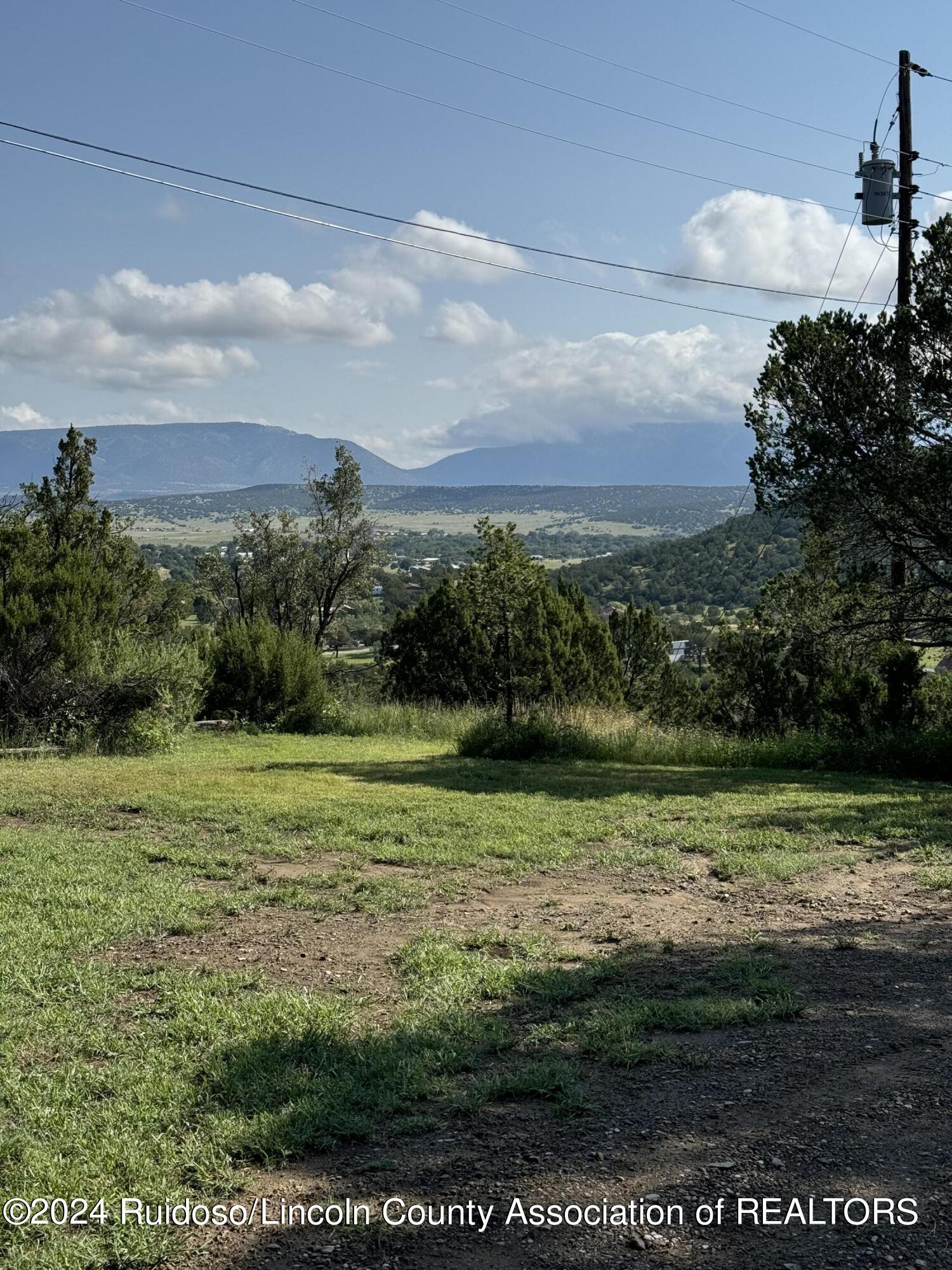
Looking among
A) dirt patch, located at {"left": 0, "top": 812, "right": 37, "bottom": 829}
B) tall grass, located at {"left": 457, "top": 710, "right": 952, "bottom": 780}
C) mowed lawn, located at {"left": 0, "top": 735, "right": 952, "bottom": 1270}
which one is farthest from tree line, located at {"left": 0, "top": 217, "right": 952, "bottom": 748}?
dirt patch, located at {"left": 0, "top": 812, "right": 37, "bottom": 829}

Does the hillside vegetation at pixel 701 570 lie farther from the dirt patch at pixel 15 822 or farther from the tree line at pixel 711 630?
the dirt patch at pixel 15 822

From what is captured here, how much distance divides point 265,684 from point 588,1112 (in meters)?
16.2

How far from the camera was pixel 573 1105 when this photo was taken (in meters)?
3.42

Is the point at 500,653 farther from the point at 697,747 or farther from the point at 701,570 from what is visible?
the point at 701,570

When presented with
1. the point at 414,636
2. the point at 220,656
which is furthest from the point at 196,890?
the point at 414,636

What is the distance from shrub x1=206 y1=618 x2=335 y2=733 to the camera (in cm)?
1870

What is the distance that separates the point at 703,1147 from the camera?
311 cm

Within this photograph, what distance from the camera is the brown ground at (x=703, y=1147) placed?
8.70 feet

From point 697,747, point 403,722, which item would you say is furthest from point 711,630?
point 697,747

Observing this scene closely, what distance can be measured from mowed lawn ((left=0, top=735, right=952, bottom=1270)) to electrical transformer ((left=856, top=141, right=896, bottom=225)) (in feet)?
30.8

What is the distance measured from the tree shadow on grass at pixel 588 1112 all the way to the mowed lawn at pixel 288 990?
2 centimetres

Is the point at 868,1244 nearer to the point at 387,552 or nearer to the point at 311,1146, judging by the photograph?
the point at 311,1146

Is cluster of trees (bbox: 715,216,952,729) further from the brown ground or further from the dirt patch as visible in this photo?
the dirt patch

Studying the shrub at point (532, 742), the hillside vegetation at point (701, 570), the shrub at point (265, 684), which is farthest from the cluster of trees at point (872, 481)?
the hillside vegetation at point (701, 570)
